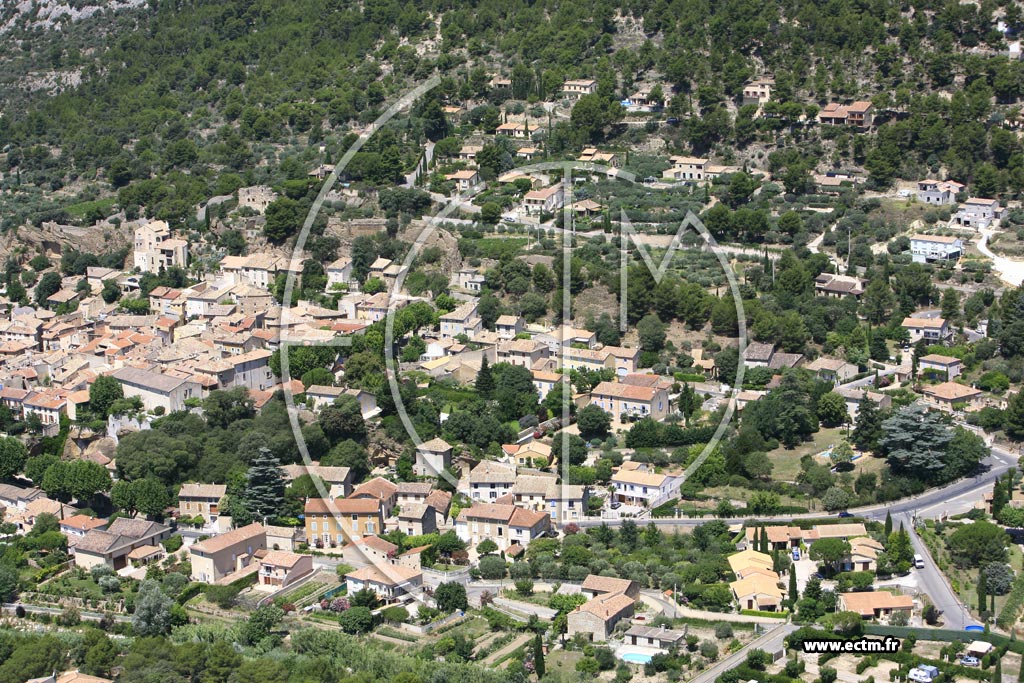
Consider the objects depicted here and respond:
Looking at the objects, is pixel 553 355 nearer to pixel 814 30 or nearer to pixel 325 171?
pixel 325 171

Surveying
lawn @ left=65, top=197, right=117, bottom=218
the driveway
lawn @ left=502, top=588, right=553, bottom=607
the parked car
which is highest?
lawn @ left=65, top=197, right=117, bottom=218

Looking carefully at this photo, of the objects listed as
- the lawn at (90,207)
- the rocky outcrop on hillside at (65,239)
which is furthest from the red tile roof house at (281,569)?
the lawn at (90,207)

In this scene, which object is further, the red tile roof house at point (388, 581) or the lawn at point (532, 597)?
the red tile roof house at point (388, 581)

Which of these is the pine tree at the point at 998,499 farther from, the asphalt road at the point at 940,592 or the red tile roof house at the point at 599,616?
the red tile roof house at the point at 599,616

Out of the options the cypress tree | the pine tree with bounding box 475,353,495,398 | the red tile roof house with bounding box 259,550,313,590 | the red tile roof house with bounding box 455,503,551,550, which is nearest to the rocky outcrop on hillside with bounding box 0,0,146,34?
the pine tree with bounding box 475,353,495,398

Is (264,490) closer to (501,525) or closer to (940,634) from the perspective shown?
(501,525)

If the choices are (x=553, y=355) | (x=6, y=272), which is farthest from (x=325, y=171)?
(x=553, y=355)

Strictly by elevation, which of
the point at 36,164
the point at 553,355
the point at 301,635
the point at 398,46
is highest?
the point at 398,46

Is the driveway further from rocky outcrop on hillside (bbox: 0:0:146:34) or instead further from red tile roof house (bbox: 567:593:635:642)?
rocky outcrop on hillside (bbox: 0:0:146:34)

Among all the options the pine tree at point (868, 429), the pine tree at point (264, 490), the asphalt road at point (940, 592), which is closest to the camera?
the asphalt road at point (940, 592)
